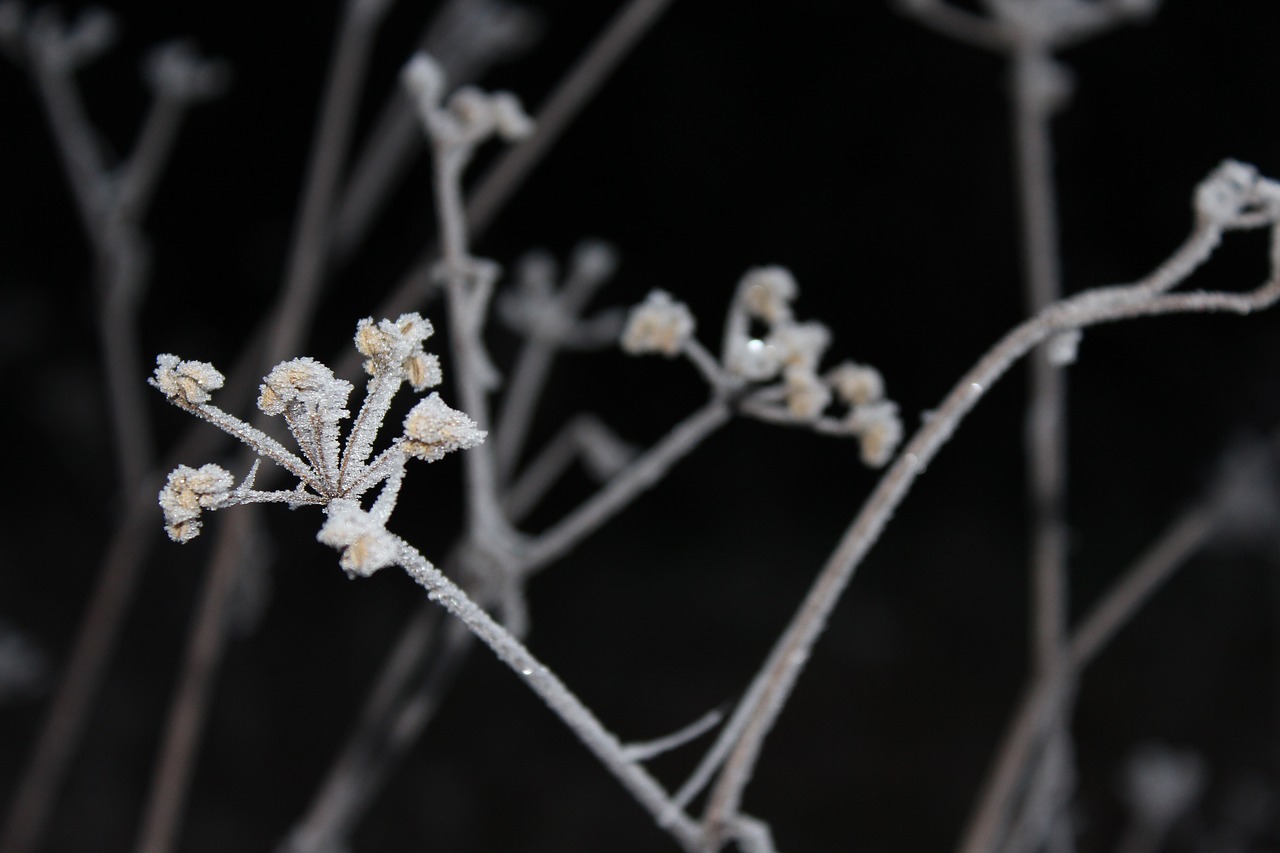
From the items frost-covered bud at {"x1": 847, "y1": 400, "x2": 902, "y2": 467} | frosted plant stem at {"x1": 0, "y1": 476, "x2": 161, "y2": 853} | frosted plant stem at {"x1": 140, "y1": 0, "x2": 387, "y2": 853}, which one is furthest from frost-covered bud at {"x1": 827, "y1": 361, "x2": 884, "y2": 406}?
frosted plant stem at {"x1": 0, "y1": 476, "x2": 161, "y2": 853}

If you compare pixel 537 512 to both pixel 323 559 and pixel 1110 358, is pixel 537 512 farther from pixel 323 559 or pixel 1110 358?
pixel 1110 358

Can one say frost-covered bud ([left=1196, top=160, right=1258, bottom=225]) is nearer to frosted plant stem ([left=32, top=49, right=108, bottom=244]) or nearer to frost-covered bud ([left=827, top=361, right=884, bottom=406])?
frost-covered bud ([left=827, top=361, right=884, bottom=406])

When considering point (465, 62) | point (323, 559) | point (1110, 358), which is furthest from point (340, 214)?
point (1110, 358)

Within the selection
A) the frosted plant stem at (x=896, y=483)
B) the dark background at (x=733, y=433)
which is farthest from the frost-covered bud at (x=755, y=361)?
the dark background at (x=733, y=433)

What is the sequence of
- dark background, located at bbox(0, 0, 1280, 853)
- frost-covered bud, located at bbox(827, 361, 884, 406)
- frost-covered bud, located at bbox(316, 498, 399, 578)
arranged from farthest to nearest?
dark background, located at bbox(0, 0, 1280, 853)
frost-covered bud, located at bbox(827, 361, 884, 406)
frost-covered bud, located at bbox(316, 498, 399, 578)

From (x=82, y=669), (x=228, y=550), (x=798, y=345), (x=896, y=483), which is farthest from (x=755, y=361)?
(x=82, y=669)

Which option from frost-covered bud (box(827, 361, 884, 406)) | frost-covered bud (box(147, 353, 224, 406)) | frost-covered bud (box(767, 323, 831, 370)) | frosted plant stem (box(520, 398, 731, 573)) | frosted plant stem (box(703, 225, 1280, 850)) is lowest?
frosted plant stem (box(703, 225, 1280, 850))
